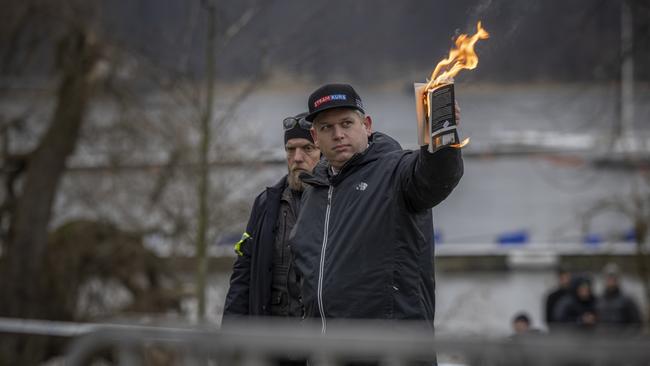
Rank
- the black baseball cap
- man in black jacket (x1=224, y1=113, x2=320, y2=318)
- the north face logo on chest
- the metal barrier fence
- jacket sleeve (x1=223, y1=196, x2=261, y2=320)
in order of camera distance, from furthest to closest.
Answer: jacket sleeve (x1=223, y1=196, x2=261, y2=320)
man in black jacket (x1=224, y1=113, x2=320, y2=318)
the black baseball cap
the north face logo on chest
the metal barrier fence

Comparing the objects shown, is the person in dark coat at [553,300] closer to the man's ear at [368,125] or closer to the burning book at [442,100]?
the man's ear at [368,125]

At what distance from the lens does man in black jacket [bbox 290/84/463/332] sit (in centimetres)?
385

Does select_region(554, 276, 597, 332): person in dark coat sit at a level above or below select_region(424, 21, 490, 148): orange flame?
below

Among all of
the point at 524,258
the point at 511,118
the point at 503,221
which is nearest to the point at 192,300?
the point at 524,258

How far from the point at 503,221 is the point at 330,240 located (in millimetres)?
25902

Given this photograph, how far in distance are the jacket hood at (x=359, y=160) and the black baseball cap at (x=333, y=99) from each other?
16cm

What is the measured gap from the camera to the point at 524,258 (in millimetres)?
23828

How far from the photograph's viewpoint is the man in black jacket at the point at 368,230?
3.85 meters

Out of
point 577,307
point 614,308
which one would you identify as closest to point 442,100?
point 577,307

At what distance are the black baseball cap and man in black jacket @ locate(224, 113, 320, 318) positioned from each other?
0.73m

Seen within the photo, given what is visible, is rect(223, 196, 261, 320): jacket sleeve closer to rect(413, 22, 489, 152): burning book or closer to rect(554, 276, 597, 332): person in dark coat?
rect(413, 22, 489, 152): burning book

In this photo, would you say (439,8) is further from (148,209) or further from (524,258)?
(524,258)

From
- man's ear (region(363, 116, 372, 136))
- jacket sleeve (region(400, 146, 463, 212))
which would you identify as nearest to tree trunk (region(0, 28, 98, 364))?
man's ear (region(363, 116, 372, 136))

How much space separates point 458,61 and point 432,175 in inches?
21.4
